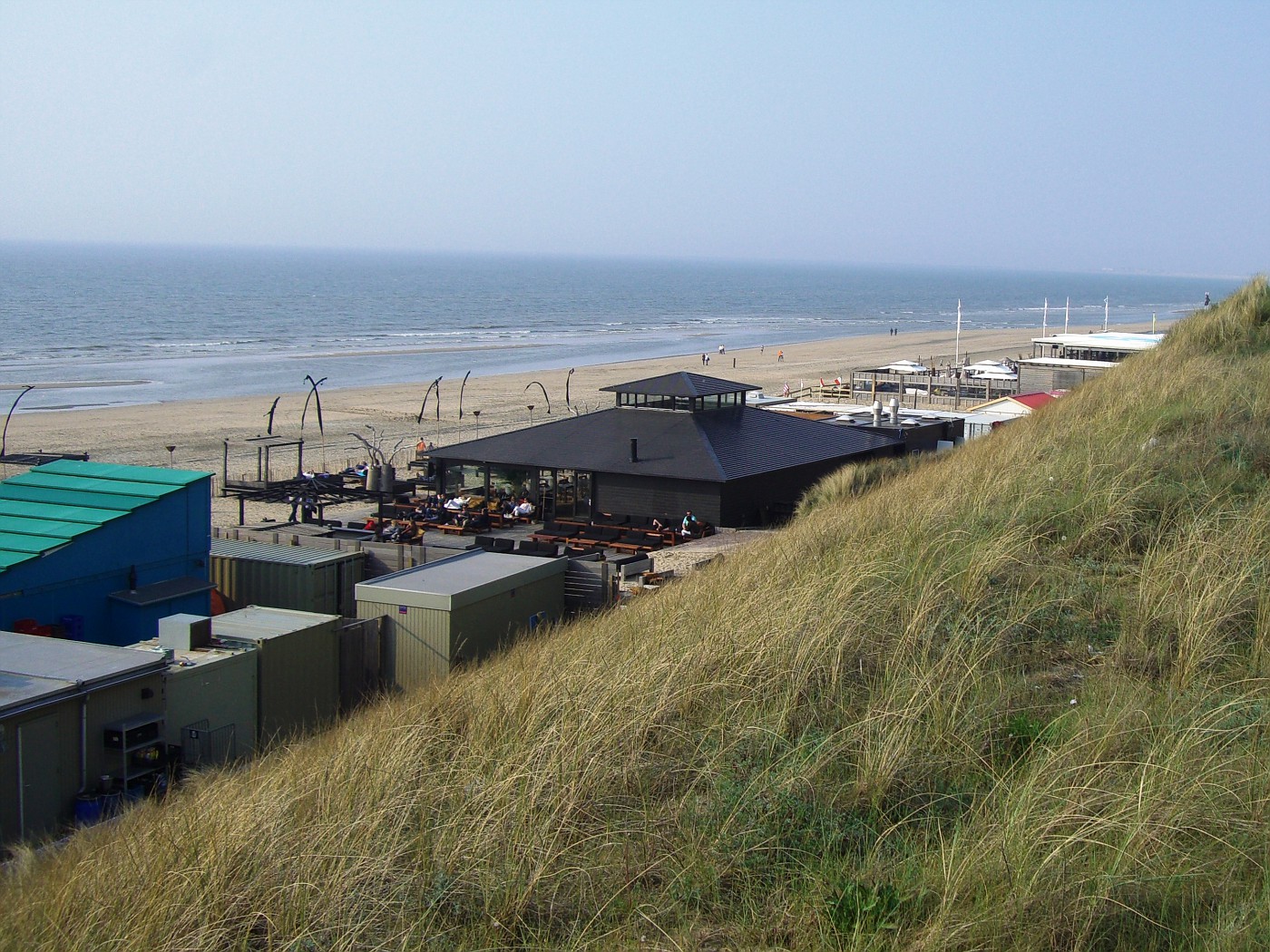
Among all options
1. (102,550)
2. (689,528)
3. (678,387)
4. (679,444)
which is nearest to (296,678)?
(102,550)

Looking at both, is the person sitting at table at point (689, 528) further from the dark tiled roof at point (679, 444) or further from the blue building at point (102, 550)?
the blue building at point (102, 550)

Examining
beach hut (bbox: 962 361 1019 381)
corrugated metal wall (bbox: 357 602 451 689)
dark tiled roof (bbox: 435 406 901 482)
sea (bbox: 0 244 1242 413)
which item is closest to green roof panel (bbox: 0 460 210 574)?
corrugated metal wall (bbox: 357 602 451 689)

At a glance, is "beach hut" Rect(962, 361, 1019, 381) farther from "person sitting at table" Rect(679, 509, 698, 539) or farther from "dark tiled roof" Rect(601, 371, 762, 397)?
"person sitting at table" Rect(679, 509, 698, 539)

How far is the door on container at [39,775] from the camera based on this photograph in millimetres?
9195

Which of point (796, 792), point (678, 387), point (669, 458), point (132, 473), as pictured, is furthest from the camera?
point (678, 387)

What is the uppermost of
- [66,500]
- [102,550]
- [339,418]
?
[66,500]

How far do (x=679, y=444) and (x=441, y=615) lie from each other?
11234 millimetres

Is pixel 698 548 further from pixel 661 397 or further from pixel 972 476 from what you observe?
pixel 972 476

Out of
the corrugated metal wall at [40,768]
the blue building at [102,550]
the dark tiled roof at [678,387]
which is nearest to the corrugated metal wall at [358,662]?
the blue building at [102,550]

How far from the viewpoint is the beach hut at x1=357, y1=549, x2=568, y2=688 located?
1370 centimetres

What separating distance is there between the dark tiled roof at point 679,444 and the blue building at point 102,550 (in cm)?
947

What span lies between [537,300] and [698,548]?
152 m

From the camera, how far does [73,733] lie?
9.61 m

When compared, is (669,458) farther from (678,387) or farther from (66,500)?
(66,500)
